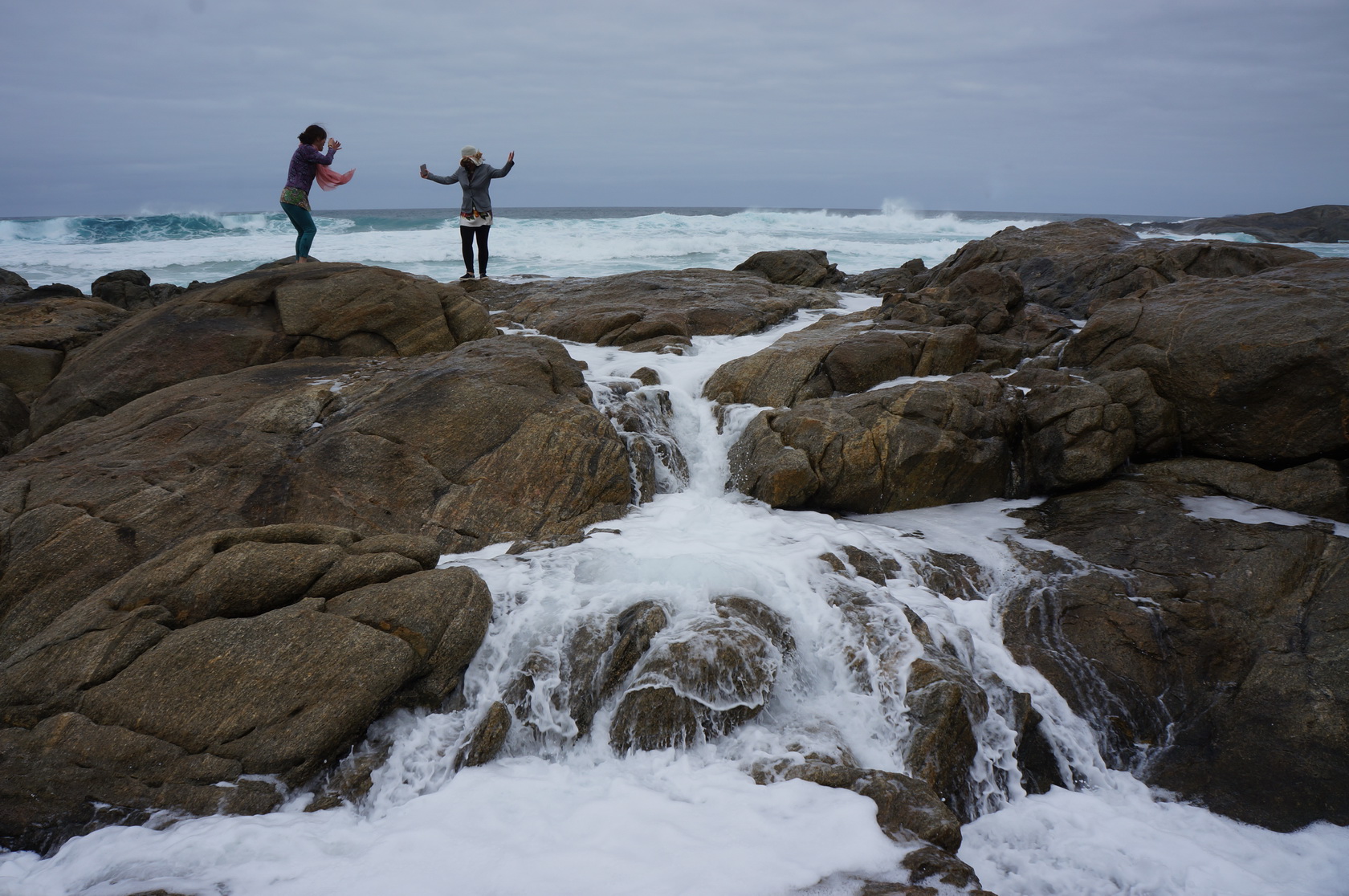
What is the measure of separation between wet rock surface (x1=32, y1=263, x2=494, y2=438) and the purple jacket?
3.68ft

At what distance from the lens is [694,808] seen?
16.4 feet

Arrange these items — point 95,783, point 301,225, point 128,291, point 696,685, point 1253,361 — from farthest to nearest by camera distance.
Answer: point 128,291
point 301,225
point 1253,361
point 696,685
point 95,783

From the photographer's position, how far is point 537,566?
23.0ft

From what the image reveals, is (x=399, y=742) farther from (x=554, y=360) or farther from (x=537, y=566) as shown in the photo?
(x=554, y=360)

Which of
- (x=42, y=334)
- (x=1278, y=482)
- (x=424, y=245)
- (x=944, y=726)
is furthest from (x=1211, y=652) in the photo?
(x=424, y=245)

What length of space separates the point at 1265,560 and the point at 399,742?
24.1ft

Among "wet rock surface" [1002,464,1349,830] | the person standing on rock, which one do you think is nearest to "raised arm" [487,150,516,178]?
the person standing on rock

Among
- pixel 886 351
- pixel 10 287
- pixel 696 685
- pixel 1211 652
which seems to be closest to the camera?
pixel 696 685

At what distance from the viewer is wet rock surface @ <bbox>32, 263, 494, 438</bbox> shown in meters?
9.10

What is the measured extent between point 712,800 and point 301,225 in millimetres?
9890

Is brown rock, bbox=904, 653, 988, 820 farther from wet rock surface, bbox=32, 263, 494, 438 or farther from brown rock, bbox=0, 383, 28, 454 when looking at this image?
brown rock, bbox=0, 383, 28, 454

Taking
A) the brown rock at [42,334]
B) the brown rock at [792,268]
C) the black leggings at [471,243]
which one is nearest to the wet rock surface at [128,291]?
the brown rock at [42,334]

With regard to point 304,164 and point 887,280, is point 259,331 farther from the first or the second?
point 887,280

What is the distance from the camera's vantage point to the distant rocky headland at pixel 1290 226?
33.2 meters
